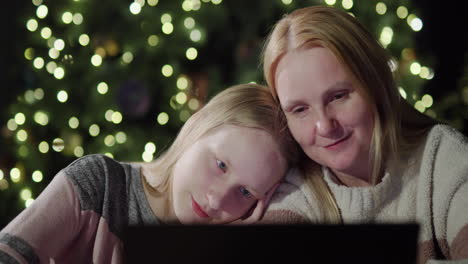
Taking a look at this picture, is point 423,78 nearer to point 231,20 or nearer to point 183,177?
point 231,20

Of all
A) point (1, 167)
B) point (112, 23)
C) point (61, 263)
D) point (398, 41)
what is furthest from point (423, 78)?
point (1, 167)

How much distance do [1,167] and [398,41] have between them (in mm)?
1770

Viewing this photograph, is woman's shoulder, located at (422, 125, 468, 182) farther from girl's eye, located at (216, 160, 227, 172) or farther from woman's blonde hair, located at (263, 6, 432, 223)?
girl's eye, located at (216, 160, 227, 172)

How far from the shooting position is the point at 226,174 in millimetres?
1292

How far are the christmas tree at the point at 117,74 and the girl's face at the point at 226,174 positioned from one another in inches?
38.6

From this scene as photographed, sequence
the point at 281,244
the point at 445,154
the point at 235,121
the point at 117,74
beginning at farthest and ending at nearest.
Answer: the point at 117,74 < the point at 235,121 < the point at 445,154 < the point at 281,244

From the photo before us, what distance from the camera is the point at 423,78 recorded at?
233 centimetres

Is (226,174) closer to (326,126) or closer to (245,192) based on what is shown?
(245,192)

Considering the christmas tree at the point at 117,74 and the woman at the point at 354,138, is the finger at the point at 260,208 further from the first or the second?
the christmas tree at the point at 117,74

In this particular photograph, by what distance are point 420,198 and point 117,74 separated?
1466 mm

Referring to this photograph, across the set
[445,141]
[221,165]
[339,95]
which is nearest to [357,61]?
[339,95]

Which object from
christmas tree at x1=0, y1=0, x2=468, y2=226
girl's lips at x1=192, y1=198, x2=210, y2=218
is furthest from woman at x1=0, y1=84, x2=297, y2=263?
christmas tree at x1=0, y1=0, x2=468, y2=226

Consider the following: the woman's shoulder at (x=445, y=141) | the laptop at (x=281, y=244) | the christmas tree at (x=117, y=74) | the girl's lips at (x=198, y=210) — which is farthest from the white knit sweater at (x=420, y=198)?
the christmas tree at (x=117, y=74)

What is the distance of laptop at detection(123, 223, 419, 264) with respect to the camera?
30.0 inches
